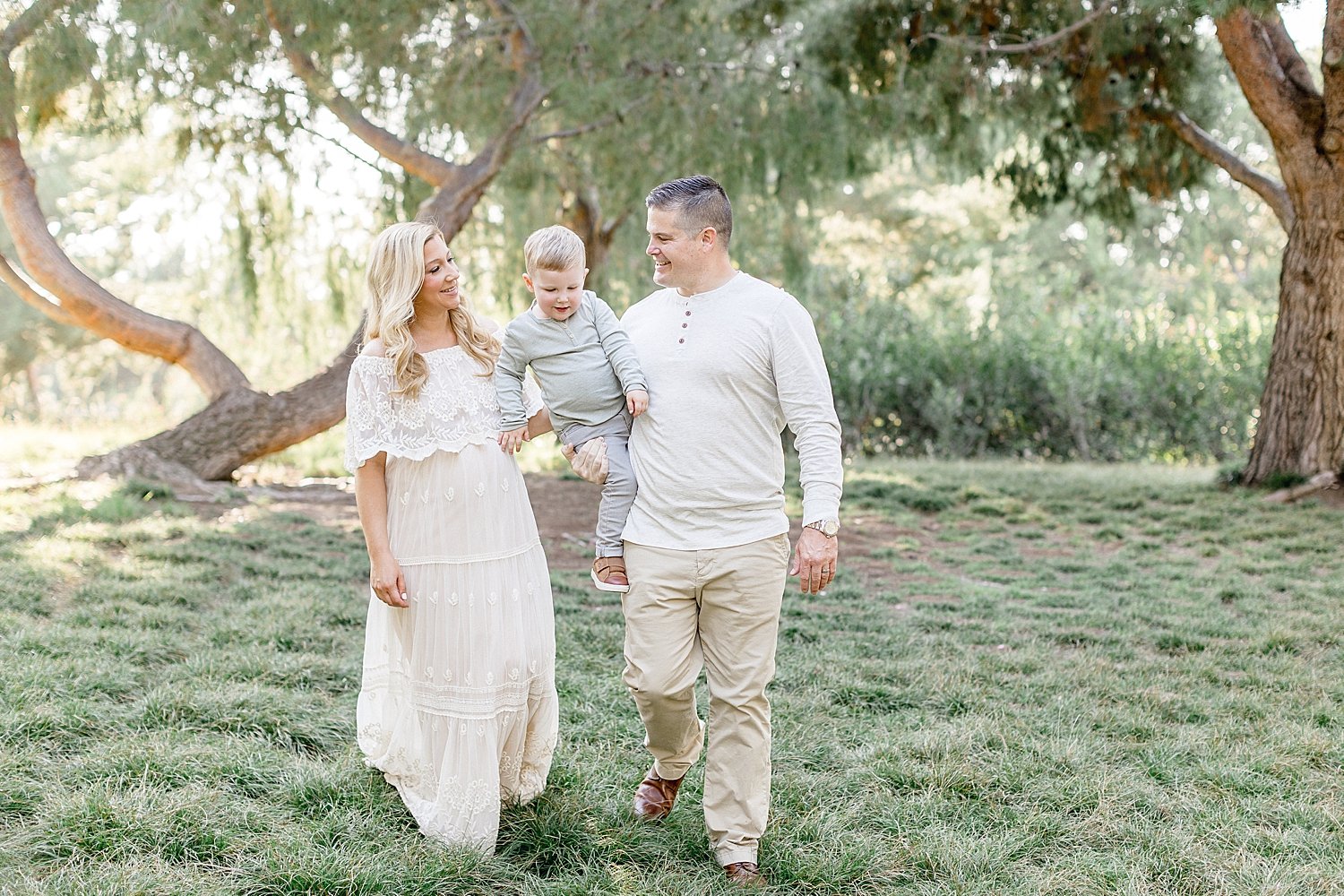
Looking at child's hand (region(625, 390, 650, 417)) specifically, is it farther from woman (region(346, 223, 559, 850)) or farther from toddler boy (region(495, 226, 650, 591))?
woman (region(346, 223, 559, 850))

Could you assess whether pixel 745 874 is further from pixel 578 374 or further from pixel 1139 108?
A: pixel 1139 108

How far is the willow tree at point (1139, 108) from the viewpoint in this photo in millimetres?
8961

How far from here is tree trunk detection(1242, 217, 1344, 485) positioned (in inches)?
356

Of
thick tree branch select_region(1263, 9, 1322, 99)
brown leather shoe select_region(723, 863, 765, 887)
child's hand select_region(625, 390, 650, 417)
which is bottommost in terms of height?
brown leather shoe select_region(723, 863, 765, 887)

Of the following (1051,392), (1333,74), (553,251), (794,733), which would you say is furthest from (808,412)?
(1051,392)

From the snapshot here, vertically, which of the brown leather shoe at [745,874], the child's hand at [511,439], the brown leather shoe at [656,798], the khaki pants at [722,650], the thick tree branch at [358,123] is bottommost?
the brown leather shoe at [745,874]

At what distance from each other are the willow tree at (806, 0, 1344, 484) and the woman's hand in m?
7.53

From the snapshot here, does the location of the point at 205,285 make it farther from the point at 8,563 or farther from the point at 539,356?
the point at 539,356

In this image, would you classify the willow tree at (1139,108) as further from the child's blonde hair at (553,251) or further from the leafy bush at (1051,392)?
the child's blonde hair at (553,251)

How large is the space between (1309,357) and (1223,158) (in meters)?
1.97

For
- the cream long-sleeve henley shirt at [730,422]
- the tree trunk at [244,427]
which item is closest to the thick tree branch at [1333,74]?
the cream long-sleeve henley shirt at [730,422]

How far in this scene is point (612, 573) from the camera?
310cm

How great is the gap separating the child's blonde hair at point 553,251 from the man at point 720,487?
0.21 meters

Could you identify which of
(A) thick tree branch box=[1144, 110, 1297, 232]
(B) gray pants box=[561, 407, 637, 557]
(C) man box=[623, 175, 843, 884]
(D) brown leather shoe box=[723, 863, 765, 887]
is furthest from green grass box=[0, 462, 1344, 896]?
(A) thick tree branch box=[1144, 110, 1297, 232]
